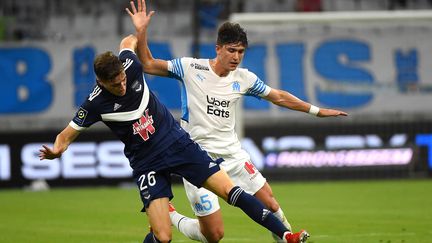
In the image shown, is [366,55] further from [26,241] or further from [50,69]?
[26,241]

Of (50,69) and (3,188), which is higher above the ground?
(50,69)

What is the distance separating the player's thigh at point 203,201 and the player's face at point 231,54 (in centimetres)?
124

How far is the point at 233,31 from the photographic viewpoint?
371 inches

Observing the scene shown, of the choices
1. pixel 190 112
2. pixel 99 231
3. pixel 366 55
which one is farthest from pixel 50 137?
pixel 190 112

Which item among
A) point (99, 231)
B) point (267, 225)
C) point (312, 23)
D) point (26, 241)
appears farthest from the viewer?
point (312, 23)

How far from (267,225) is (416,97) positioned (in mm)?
12725

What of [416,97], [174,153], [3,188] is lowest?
[3,188]

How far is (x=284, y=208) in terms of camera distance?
15148 mm

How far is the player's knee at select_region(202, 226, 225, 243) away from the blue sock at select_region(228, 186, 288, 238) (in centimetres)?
64

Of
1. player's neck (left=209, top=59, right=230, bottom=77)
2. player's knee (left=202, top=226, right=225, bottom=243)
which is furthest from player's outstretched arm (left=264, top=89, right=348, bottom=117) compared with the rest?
player's knee (left=202, top=226, right=225, bottom=243)

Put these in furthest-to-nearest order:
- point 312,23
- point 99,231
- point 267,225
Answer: point 312,23 < point 99,231 < point 267,225

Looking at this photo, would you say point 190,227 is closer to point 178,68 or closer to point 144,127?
point 144,127

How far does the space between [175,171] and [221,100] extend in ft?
3.84

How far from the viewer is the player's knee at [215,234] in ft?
29.9
